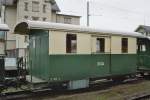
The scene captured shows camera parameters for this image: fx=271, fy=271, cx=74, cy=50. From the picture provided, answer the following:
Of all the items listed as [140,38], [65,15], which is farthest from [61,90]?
[65,15]

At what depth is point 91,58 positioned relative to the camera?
44.0ft

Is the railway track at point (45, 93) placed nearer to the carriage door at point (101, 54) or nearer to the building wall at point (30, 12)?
the carriage door at point (101, 54)

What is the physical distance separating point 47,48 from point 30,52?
6.86 feet

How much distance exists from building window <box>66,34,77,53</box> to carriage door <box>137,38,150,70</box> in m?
6.43

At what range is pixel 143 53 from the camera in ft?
59.0

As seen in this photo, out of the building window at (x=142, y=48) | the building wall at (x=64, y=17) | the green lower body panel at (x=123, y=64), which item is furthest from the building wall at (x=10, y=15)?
the green lower body panel at (x=123, y=64)

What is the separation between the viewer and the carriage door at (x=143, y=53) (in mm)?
17625

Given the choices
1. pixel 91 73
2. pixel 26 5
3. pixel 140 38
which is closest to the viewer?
pixel 91 73

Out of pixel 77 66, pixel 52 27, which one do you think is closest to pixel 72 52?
pixel 77 66

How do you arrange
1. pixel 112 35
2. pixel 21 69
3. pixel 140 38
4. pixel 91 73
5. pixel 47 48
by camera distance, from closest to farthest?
pixel 47 48
pixel 21 69
pixel 91 73
pixel 112 35
pixel 140 38

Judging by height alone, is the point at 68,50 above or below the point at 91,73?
above

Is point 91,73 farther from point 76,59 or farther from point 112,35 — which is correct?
point 112,35

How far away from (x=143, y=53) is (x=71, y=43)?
7187 millimetres

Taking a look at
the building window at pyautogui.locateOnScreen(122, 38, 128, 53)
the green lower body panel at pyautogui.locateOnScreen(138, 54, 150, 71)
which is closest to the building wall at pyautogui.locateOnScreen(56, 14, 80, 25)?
the green lower body panel at pyautogui.locateOnScreen(138, 54, 150, 71)
